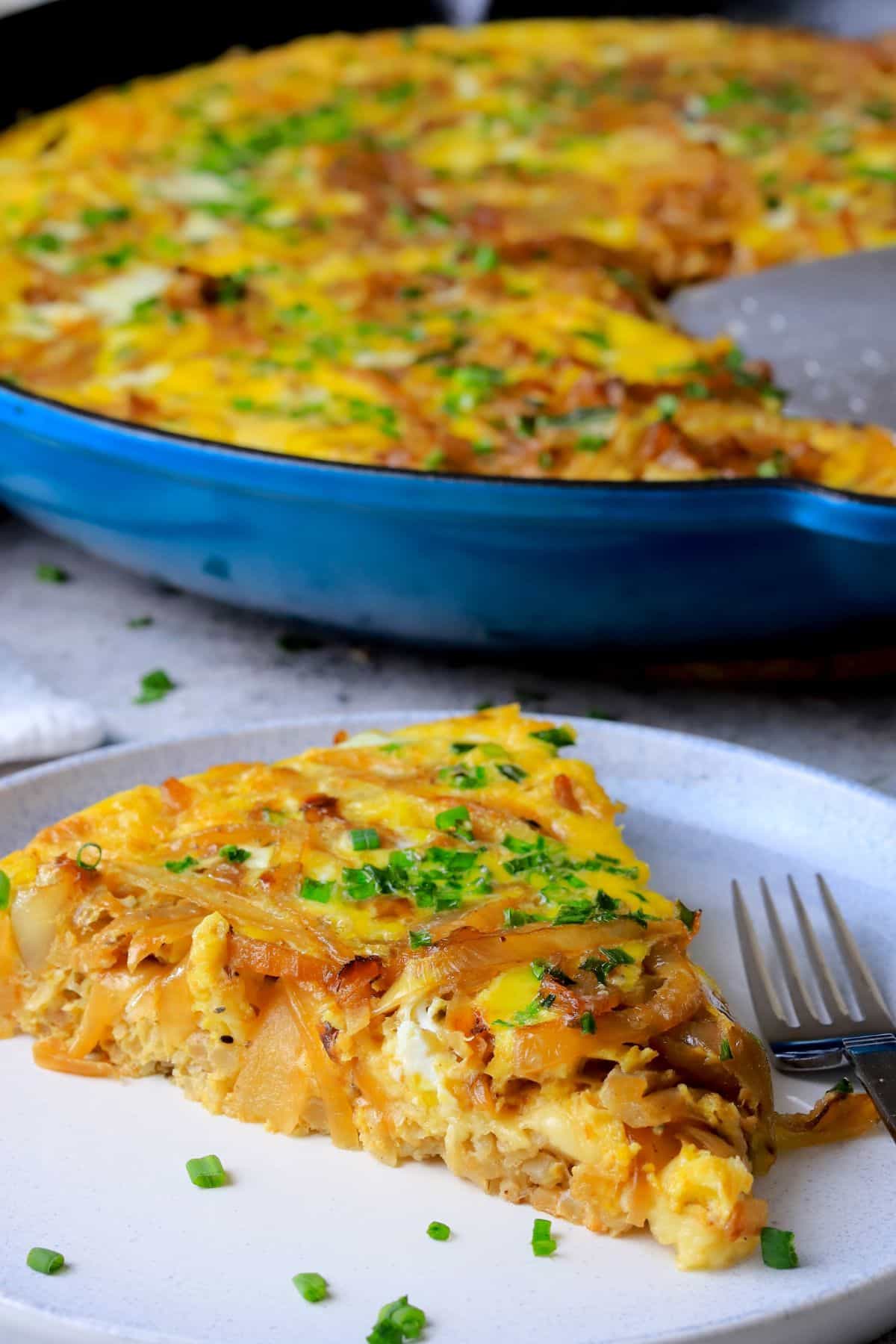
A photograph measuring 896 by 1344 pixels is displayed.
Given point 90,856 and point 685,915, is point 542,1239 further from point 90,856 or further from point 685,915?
point 90,856

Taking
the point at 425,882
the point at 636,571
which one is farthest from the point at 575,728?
the point at 425,882

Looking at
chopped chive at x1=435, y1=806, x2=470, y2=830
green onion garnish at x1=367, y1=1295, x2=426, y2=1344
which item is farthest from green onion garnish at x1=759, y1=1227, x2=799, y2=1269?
chopped chive at x1=435, y1=806, x2=470, y2=830

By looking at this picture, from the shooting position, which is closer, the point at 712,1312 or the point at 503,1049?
the point at 712,1312

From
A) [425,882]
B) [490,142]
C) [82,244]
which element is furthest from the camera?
[490,142]

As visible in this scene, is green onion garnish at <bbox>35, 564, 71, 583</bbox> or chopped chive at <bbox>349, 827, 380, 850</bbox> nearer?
chopped chive at <bbox>349, 827, 380, 850</bbox>

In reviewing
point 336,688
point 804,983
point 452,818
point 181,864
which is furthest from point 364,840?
point 336,688

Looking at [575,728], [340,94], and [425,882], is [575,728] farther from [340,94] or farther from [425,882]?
[340,94]

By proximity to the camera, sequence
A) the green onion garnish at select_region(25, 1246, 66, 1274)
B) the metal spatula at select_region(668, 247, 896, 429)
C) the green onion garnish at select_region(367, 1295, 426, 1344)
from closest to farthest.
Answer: the green onion garnish at select_region(367, 1295, 426, 1344) → the green onion garnish at select_region(25, 1246, 66, 1274) → the metal spatula at select_region(668, 247, 896, 429)

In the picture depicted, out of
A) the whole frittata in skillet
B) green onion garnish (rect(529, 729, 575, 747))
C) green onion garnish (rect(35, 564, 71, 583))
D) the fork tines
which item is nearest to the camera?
the fork tines

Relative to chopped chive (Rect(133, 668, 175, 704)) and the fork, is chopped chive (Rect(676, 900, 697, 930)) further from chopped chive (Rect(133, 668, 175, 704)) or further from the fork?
chopped chive (Rect(133, 668, 175, 704))
